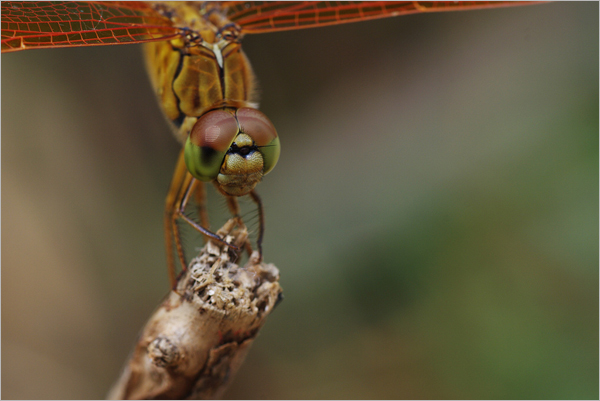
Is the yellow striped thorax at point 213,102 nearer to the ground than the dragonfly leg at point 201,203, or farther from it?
farther from it

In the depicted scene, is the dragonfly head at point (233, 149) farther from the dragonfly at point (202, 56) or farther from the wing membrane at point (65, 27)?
the wing membrane at point (65, 27)

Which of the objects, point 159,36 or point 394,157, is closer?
point 159,36

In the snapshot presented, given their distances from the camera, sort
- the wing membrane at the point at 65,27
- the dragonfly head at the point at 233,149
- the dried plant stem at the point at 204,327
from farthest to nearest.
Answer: the wing membrane at the point at 65,27
the dragonfly head at the point at 233,149
the dried plant stem at the point at 204,327

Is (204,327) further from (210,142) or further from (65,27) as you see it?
(65,27)

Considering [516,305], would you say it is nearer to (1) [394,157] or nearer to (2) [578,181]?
(2) [578,181]

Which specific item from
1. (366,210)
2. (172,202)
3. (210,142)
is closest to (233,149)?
(210,142)

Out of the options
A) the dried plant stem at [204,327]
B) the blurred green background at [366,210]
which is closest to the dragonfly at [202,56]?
the dried plant stem at [204,327]

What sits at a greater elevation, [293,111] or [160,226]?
[293,111]

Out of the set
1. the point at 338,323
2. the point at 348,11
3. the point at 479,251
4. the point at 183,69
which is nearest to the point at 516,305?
the point at 479,251
